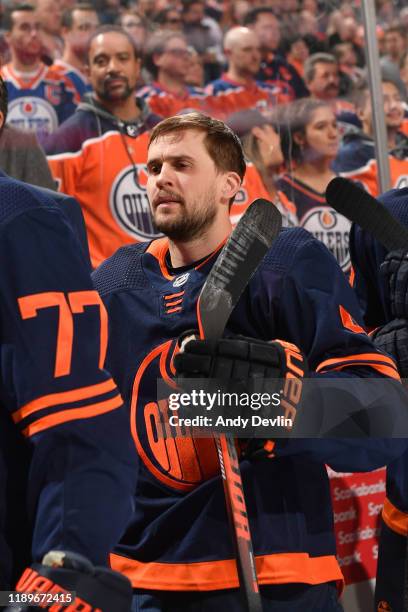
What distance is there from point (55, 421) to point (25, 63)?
184cm

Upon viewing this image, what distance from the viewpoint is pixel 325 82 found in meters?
2.89

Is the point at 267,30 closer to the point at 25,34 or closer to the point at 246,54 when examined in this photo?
the point at 246,54

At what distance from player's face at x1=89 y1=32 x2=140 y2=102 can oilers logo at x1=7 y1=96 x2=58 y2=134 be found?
0.15 m

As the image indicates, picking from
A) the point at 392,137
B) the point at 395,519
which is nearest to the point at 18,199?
the point at 395,519

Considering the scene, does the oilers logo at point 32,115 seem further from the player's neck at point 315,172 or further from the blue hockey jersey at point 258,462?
the blue hockey jersey at point 258,462

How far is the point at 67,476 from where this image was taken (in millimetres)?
836

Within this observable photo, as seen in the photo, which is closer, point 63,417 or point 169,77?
point 63,417

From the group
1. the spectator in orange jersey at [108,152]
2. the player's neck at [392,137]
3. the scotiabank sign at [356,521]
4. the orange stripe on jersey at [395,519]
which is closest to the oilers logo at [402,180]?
the player's neck at [392,137]

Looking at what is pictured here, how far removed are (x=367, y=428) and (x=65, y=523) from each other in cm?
66

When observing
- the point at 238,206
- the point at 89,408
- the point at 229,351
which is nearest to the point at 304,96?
the point at 238,206

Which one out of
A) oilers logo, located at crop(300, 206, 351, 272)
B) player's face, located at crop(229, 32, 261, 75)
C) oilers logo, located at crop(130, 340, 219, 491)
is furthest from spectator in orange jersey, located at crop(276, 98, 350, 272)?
oilers logo, located at crop(130, 340, 219, 491)

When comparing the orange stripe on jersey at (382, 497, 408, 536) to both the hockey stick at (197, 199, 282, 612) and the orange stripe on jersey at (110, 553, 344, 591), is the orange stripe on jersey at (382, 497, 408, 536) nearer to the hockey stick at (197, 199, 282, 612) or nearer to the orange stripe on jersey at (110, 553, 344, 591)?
the orange stripe on jersey at (110, 553, 344, 591)

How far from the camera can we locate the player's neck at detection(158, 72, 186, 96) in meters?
2.65

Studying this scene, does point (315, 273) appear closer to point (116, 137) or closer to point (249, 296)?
point (249, 296)
